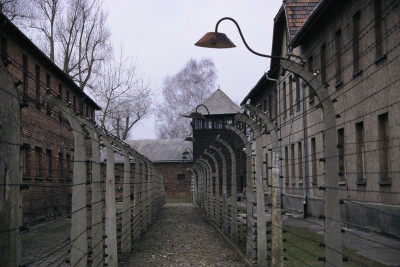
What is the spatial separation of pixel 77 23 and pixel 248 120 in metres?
33.2

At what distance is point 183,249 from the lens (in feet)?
45.3

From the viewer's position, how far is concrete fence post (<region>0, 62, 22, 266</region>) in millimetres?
4023

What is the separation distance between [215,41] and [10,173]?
554cm

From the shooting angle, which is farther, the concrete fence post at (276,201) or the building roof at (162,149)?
the building roof at (162,149)

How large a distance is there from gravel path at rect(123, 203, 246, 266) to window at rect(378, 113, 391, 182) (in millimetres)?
4528

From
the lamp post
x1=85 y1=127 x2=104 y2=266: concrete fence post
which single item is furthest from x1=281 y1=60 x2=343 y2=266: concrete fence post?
x1=85 y1=127 x2=104 y2=266: concrete fence post

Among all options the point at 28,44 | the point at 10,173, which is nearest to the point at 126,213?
the point at 10,173

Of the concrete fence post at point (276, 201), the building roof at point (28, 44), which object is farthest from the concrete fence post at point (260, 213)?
the building roof at point (28, 44)

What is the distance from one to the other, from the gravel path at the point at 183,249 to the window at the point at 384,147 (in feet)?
14.9

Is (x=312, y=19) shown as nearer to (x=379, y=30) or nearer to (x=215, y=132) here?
(x=379, y=30)

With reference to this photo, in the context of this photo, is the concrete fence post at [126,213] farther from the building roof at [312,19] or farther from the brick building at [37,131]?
the building roof at [312,19]

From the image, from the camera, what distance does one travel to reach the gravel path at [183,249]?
11.7m

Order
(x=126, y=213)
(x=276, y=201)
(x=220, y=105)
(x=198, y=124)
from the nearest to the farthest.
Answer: (x=276, y=201) < (x=126, y=213) < (x=198, y=124) < (x=220, y=105)

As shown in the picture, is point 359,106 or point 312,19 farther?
point 312,19
